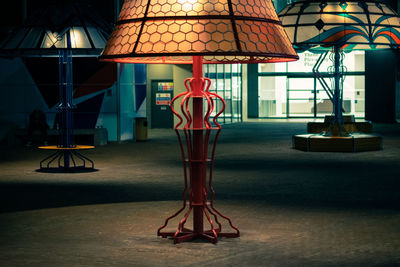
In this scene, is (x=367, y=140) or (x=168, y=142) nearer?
(x=367, y=140)

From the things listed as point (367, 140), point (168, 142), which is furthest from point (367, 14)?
point (168, 142)

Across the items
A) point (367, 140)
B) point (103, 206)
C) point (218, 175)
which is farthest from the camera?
point (367, 140)

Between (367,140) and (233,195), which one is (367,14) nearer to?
(367,140)

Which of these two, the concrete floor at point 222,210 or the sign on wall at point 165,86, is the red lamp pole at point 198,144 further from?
the sign on wall at point 165,86

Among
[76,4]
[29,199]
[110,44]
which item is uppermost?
[76,4]

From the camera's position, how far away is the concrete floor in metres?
7.67

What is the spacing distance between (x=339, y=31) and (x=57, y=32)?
9.89m

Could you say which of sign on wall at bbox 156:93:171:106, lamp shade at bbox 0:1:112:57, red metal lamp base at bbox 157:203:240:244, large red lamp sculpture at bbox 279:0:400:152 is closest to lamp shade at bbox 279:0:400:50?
large red lamp sculpture at bbox 279:0:400:152

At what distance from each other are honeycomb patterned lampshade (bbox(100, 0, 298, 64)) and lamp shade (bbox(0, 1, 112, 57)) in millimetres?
8737

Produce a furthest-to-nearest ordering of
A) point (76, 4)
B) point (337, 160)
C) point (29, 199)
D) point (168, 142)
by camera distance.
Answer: point (168, 142) < point (337, 160) < point (76, 4) < point (29, 199)

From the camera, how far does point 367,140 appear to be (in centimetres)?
2267

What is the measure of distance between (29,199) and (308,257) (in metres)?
6.03

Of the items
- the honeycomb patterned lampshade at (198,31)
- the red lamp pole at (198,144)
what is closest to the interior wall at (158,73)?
the red lamp pole at (198,144)

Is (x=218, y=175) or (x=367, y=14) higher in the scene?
(x=367, y=14)
